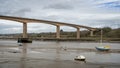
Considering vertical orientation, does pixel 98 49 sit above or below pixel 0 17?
below

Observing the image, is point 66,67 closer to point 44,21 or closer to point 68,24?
point 44,21

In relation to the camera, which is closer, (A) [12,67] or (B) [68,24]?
(A) [12,67]

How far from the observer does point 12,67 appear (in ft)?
85.4

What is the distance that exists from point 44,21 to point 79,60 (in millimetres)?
A: 102868

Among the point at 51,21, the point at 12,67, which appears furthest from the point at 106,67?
the point at 51,21

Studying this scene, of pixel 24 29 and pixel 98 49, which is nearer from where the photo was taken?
pixel 98 49

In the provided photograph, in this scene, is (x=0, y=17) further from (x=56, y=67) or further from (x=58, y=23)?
(x=56, y=67)

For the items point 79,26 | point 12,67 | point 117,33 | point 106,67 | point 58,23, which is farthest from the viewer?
→ point 117,33

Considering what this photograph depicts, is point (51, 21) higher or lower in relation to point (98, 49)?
higher

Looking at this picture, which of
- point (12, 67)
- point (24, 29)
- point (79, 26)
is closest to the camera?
point (12, 67)

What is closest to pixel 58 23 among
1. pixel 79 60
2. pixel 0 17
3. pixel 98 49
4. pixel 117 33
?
pixel 0 17

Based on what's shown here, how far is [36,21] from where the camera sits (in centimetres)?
13138

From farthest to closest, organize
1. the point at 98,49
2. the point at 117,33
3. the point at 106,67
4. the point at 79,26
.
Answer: the point at 117,33 < the point at 79,26 < the point at 98,49 < the point at 106,67

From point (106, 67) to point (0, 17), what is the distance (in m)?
89.3
